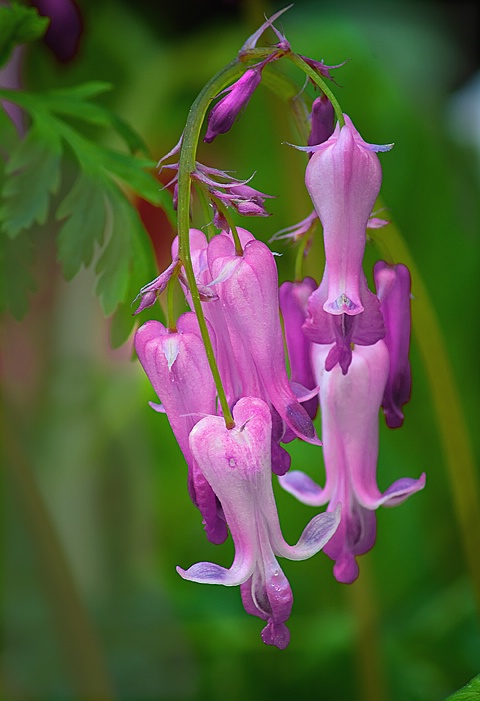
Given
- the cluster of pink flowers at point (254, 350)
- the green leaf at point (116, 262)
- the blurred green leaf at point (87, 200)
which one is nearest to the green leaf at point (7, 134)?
the blurred green leaf at point (87, 200)

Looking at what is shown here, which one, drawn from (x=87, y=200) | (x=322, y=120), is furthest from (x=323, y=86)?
(x=87, y=200)

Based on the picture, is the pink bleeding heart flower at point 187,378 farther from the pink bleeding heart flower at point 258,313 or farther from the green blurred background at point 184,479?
the green blurred background at point 184,479

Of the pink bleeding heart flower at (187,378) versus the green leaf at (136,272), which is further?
the green leaf at (136,272)

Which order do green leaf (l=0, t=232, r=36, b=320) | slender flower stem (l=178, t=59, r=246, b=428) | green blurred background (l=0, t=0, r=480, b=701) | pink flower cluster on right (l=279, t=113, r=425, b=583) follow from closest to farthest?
slender flower stem (l=178, t=59, r=246, b=428) → pink flower cluster on right (l=279, t=113, r=425, b=583) → green leaf (l=0, t=232, r=36, b=320) → green blurred background (l=0, t=0, r=480, b=701)

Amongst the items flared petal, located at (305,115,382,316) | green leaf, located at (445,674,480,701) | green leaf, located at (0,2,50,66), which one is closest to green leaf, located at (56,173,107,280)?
green leaf, located at (0,2,50,66)

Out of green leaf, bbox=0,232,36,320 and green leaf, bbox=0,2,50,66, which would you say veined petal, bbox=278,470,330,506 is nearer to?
green leaf, bbox=0,232,36,320

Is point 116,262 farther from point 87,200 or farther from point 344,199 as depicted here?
point 344,199
